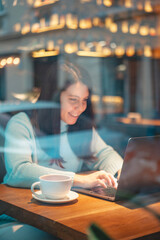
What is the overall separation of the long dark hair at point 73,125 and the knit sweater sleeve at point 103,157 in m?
0.03

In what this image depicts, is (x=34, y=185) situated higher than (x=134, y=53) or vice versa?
(x=134, y=53)

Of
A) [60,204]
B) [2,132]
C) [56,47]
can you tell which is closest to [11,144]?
[2,132]

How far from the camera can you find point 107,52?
23.9ft

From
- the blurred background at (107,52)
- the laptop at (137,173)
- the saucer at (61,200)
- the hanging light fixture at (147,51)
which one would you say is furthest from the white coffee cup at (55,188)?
the hanging light fixture at (147,51)

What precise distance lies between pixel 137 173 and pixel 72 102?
0.64 m

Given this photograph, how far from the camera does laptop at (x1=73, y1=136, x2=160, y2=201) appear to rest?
104 cm

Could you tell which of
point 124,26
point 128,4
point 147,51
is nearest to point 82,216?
point 128,4

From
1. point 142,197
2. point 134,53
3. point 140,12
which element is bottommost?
point 142,197

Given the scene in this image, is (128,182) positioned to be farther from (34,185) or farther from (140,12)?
(140,12)

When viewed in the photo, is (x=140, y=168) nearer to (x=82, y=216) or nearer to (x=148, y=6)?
(x=82, y=216)

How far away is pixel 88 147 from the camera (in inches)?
68.2

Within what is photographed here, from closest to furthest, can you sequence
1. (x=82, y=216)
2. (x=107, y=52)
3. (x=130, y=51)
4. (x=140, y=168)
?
(x=82, y=216) < (x=140, y=168) < (x=130, y=51) < (x=107, y=52)

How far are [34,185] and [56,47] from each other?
5495mm

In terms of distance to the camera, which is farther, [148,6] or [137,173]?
[148,6]
